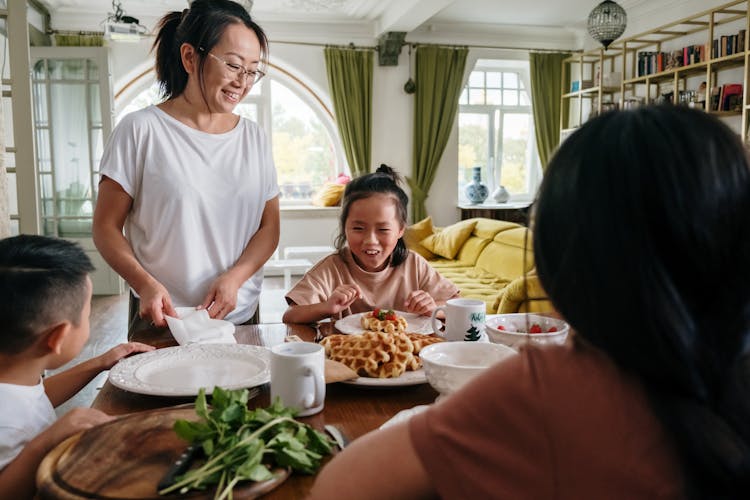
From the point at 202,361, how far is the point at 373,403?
0.37m

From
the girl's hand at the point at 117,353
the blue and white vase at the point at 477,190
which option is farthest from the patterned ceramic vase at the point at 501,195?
the girl's hand at the point at 117,353

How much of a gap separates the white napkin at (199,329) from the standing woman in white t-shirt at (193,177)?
0.12 meters

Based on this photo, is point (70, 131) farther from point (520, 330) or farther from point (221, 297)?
point (520, 330)

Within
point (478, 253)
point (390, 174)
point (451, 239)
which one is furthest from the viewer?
point (451, 239)

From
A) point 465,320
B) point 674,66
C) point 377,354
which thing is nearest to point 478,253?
point 674,66

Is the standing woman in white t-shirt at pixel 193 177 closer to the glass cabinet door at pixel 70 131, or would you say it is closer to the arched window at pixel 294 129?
the glass cabinet door at pixel 70 131

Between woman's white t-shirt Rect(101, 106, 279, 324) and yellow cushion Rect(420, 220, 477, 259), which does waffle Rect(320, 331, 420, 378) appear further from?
yellow cushion Rect(420, 220, 477, 259)

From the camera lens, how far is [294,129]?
762 centimetres

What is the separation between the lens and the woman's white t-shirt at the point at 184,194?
155cm

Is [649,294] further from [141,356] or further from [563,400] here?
[141,356]

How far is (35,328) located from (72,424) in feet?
0.66

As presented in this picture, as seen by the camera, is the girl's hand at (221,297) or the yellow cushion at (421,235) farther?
the yellow cushion at (421,235)

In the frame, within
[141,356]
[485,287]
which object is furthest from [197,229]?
[485,287]

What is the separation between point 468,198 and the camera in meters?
7.68
